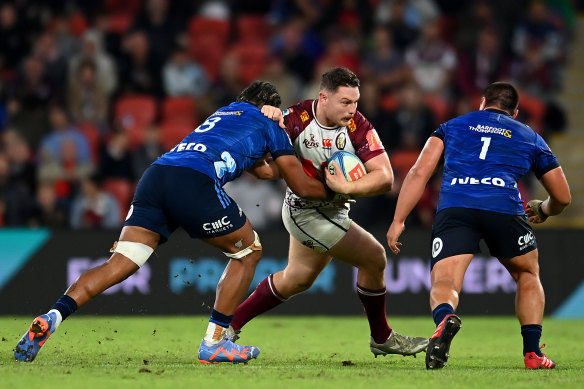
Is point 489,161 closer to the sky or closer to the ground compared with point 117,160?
closer to the sky

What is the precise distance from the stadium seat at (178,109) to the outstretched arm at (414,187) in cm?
872

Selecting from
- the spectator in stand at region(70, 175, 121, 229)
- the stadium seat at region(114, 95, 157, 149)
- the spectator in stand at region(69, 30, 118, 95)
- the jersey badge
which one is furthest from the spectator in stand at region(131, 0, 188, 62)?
the jersey badge

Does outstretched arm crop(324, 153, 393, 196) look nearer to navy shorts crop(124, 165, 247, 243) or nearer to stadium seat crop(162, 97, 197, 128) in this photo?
navy shorts crop(124, 165, 247, 243)

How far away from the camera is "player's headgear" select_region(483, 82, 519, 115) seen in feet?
24.7

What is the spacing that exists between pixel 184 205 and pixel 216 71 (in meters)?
9.74

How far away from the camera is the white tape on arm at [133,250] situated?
23.5 ft

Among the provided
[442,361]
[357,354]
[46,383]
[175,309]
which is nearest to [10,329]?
[175,309]

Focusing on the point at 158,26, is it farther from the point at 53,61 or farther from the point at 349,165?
the point at 349,165

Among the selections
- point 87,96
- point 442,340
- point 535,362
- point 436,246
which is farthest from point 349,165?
point 87,96

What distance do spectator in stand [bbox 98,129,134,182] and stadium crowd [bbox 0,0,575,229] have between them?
0.8 inches

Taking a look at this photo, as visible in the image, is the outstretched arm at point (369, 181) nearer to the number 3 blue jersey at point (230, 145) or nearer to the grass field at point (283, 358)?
the number 3 blue jersey at point (230, 145)

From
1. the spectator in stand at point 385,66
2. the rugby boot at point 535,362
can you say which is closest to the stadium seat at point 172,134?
the spectator in stand at point 385,66

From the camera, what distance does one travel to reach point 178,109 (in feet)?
52.1

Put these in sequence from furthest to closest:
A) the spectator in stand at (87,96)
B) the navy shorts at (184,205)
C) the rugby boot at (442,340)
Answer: the spectator in stand at (87,96) < the navy shorts at (184,205) < the rugby boot at (442,340)
